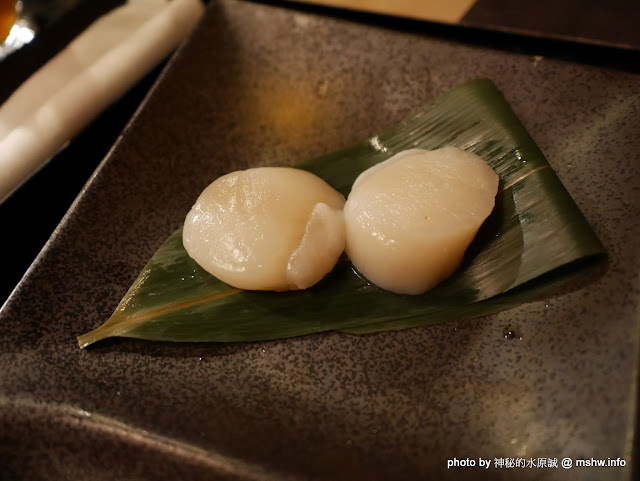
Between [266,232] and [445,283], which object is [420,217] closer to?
[445,283]

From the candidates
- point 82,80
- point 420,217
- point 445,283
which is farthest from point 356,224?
point 82,80

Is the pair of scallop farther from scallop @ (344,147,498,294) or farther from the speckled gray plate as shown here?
the speckled gray plate

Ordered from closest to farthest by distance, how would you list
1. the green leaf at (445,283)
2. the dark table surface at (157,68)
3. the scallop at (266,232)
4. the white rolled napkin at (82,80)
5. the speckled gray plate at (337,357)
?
the speckled gray plate at (337,357) < the green leaf at (445,283) < the scallop at (266,232) < the dark table surface at (157,68) < the white rolled napkin at (82,80)

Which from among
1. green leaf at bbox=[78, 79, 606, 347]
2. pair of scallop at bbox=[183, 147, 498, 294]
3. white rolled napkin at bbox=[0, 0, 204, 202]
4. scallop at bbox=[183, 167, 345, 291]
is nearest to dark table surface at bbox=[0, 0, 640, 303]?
white rolled napkin at bbox=[0, 0, 204, 202]

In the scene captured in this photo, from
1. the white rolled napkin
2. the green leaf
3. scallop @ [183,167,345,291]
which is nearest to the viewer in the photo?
the green leaf

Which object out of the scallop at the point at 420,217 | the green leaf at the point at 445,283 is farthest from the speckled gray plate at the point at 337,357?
the scallop at the point at 420,217

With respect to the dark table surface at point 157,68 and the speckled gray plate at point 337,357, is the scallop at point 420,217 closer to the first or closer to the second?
the speckled gray plate at point 337,357
